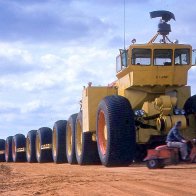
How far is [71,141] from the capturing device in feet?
62.6

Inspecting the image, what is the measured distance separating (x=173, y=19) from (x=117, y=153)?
4.48 metres

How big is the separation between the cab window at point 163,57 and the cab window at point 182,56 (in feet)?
0.69

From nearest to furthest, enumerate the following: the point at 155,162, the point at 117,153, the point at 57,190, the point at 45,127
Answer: the point at 57,190, the point at 155,162, the point at 117,153, the point at 45,127

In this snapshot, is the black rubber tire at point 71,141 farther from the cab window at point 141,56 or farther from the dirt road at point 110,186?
the dirt road at point 110,186

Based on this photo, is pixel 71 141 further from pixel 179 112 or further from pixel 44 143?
pixel 179 112

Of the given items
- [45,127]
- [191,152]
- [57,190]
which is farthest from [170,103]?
[45,127]

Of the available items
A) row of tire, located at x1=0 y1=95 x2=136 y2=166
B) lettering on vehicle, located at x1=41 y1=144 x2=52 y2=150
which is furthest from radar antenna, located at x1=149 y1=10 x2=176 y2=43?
lettering on vehicle, located at x1=41 y1=144 x2=52 y2=150

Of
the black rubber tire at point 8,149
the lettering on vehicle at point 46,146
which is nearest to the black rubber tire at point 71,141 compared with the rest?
the lettering on vehicle at point 46,146

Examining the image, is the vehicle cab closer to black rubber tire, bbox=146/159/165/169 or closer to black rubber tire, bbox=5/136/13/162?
black rubber tire, bbox=146/159/165/169

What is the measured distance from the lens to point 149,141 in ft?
48.0

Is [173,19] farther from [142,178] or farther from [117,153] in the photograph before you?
[142,178]

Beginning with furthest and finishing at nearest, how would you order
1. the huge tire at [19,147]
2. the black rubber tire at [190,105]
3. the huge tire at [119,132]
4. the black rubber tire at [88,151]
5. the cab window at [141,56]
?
the huge tire at [19,147] → the black rubber tire at [88,151] → the black rubber tire at [190,105] → the cab window at [141,56] → the huge tire at [119,132]

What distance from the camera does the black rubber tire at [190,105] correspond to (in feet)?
49.8

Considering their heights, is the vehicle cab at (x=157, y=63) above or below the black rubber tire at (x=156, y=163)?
above
